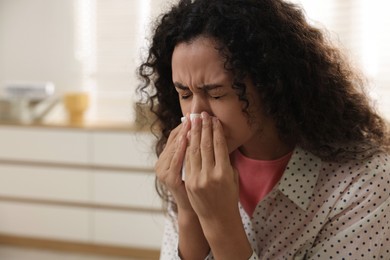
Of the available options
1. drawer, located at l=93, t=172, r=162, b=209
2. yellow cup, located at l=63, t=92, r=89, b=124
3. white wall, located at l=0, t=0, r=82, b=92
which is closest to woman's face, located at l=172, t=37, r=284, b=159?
drawer, located at l=93, t=172, r=162, b=209

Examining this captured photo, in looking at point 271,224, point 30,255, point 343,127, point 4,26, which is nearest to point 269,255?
point 271,224

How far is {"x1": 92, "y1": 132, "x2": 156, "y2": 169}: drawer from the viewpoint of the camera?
3.63m

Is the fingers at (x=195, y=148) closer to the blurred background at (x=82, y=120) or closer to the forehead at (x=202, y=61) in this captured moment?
the forehead at (x=202, y=61)

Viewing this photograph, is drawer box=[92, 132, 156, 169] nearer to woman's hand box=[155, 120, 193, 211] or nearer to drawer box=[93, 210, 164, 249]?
drawer box=[93, 210, 164, 249]

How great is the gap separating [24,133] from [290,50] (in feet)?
9.99

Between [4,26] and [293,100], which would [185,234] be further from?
[4,26]

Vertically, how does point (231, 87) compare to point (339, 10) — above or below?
below

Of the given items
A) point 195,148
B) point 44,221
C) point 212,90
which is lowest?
point 44,221

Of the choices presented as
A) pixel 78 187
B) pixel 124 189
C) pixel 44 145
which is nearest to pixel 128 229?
pixel 124 189

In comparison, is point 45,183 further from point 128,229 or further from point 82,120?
point 128,229

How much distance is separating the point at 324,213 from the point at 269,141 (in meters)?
0.20

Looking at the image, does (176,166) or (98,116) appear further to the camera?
(98,116)

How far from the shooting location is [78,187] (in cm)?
381

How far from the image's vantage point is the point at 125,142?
12.0ft
